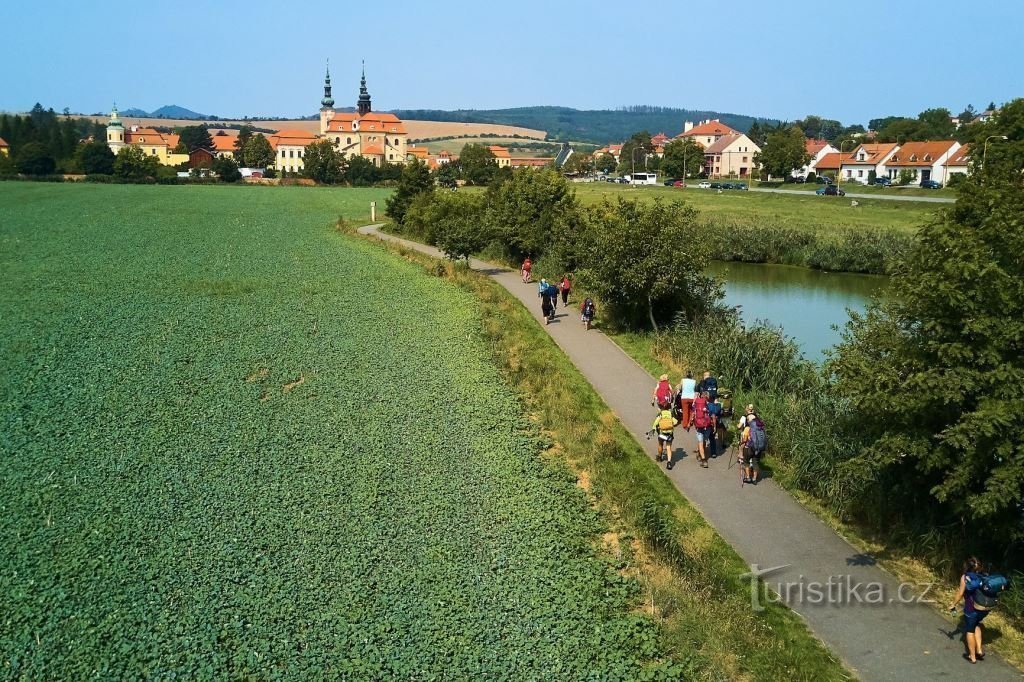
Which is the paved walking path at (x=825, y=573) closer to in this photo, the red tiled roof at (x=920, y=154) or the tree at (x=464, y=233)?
the tree at (x=464, y=233)

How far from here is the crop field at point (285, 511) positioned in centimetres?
995

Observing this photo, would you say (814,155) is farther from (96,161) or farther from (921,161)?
(96,161)

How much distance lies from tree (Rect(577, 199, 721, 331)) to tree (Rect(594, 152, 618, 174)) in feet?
413

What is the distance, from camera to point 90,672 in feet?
30.8

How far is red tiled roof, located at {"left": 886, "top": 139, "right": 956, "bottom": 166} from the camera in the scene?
3652 inches

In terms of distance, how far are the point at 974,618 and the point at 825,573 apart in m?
2.15

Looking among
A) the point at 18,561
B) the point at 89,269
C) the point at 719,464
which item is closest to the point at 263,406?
the point at 18,561

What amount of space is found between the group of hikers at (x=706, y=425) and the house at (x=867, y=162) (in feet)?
300

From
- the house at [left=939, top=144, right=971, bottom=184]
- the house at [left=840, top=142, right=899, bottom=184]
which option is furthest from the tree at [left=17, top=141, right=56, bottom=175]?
the house at [left=939, top=144, right=971, bottom=184]

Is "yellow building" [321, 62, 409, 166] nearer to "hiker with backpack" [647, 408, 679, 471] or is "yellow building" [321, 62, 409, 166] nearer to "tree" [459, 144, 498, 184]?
"tree" [459, 144, 498, 184]

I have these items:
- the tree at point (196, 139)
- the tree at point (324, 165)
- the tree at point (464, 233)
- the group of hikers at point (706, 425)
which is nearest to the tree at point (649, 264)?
the group of hikers at point (706, 425)

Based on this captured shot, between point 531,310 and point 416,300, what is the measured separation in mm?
4130

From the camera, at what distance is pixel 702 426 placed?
1573cm

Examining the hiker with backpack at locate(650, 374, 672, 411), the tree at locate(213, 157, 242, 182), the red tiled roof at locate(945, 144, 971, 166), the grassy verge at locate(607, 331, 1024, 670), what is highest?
the red tiled roof at locate(945, 144, 971, 166)
